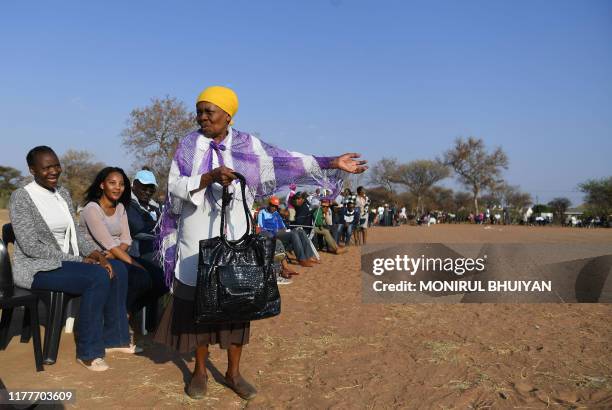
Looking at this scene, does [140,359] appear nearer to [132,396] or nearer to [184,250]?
[132,396]

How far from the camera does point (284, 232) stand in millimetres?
11984

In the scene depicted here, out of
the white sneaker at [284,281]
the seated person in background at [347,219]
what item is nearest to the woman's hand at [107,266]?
the white sneaker at [284,281]

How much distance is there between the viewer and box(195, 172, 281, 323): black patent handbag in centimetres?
332

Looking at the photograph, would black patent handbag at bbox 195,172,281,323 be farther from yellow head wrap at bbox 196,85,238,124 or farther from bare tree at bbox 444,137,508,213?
bare tree at bbox 444,137,508,213

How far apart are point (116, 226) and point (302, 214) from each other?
906 centimetres

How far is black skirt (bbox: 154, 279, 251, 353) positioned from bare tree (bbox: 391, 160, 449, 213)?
64395 mm

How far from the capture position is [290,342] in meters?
5.38

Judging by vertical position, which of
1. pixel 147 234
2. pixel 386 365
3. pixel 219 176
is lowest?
pixel 386 365

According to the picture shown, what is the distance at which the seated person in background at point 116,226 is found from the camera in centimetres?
507

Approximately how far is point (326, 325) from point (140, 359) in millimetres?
2187

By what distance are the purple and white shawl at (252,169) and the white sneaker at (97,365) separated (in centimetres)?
111

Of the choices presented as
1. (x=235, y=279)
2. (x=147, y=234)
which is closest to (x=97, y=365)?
(x=235, y=279)

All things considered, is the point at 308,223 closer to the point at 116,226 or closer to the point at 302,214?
the point at 302,214

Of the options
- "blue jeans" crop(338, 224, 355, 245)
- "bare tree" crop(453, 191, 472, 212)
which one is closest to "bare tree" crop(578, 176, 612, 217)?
"bare tree" crop(453, 191, 472, 212)
